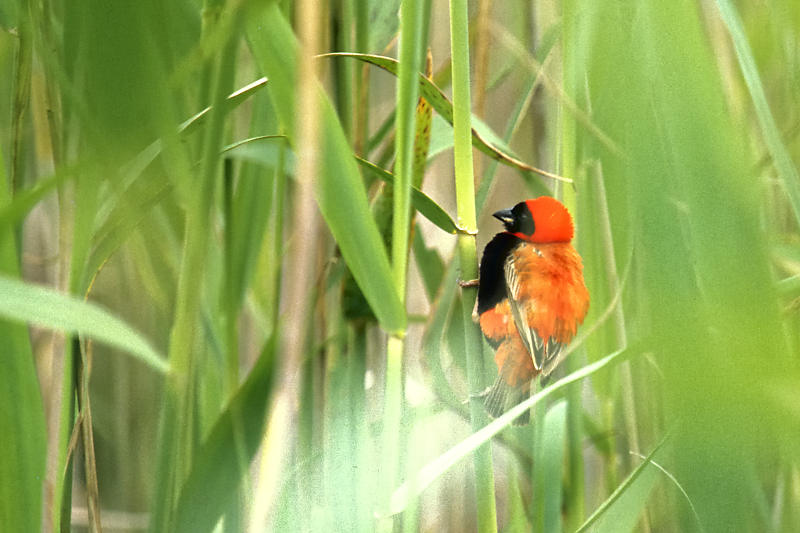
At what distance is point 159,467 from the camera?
1.87 ft

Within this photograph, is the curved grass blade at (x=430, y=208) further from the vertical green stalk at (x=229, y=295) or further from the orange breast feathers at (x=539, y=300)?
the orange breast feathers at (x=539, y=300)

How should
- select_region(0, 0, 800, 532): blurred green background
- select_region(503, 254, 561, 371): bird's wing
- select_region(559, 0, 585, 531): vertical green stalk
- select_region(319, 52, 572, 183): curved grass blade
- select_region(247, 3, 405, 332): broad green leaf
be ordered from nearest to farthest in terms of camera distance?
select_region(0, 0, 800, 532): blurred green background < select_region(247, 3, 405, 332): broad green leaf < select_region(319, 52, 572, 183): curved grass blade < select_region(559, 0, 585, 531): vertical green stalk < select_region(503, 254, 561, 371): bird's wing

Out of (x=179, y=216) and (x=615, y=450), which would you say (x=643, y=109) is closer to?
(x=179, y=216)

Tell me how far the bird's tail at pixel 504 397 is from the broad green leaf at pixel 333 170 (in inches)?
16.4

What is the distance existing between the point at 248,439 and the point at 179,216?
282mm

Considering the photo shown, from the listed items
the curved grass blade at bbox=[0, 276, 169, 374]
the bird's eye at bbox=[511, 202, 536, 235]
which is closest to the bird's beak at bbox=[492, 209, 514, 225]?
the bird's eye at bbox=[511, 202, 536, 235]

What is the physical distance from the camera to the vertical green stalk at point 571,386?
0.70m

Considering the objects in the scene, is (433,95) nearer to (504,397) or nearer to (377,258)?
(377,258)

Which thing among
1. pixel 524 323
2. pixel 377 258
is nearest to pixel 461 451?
pixel 377 258

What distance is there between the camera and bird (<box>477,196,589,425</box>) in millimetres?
834

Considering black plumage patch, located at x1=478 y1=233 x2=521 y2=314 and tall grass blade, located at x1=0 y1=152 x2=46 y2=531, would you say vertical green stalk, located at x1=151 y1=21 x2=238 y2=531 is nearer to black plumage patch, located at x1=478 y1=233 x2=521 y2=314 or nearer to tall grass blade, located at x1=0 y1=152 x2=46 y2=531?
tall grass blade, located at x1=0 y1=152 x2=46 y2=531

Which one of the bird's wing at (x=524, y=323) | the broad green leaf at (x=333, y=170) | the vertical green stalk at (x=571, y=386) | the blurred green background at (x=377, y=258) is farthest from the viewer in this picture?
the bird's wing at (x=524, y=323)

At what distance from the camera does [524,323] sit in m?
0.83

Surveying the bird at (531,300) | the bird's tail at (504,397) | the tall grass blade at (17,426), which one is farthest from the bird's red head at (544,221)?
the tall grass blade at (17,426)
